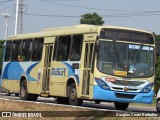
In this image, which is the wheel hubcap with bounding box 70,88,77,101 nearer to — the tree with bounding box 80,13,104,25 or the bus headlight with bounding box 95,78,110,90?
the bus headlight with bounding box 95,78,110,90

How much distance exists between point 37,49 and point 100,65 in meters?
5.85

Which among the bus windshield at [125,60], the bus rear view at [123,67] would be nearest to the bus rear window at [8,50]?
the bus rear view at [123,67]

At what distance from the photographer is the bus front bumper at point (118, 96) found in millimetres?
19906

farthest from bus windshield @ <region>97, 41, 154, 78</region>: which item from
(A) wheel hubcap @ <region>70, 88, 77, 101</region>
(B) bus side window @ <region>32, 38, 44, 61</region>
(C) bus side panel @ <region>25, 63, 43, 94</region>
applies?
(B) bus side window @ <region>32, 38, 44, 61</region>

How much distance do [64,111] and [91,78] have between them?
368 centimetres

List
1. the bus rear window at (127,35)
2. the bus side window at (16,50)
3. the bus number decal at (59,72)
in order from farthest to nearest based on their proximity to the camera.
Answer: the bus side window at (16,50), the bus number decal at (59,72), the bus rear window at (127,35)

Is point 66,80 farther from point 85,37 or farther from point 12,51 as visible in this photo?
point 12,51

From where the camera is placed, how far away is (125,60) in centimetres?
2030

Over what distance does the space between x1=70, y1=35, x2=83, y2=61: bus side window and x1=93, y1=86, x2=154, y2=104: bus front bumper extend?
1890mm

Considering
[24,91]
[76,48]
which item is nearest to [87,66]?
[76,48]

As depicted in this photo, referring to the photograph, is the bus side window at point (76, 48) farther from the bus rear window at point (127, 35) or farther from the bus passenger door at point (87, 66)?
the bus rear window at point (127, 35)

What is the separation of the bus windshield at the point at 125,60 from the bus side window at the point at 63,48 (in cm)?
254

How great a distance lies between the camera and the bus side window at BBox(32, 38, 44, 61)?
24.8 m

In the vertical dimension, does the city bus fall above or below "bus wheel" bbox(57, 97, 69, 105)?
above
